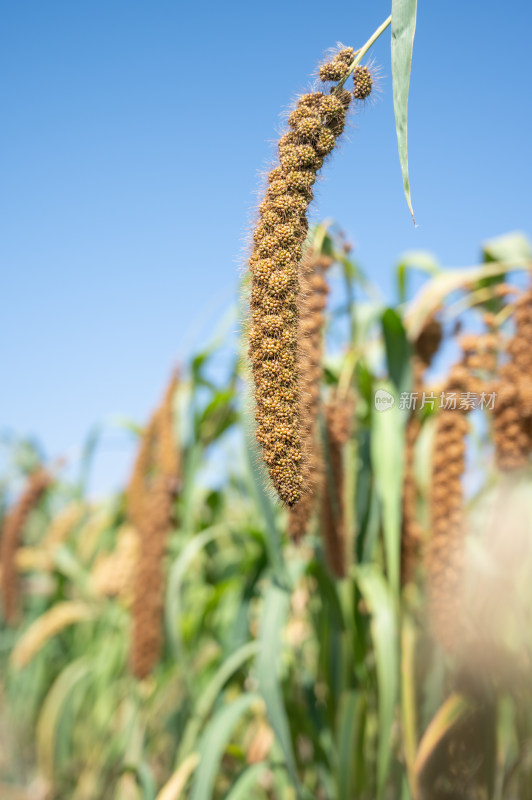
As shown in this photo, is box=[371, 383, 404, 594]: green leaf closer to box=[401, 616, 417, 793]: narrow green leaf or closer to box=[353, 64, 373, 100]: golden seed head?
box=[401, 616, 417, 793]: narrow green leaf

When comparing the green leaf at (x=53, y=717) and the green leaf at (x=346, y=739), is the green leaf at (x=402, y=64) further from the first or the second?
the green leaf at (x=53, y=717)

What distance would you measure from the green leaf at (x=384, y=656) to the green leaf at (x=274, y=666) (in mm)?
200

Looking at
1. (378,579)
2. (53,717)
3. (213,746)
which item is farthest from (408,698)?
(53,717)

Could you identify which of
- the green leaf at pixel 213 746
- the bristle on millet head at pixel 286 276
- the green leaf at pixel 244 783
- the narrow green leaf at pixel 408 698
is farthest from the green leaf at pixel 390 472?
the bristle on millet head at pixel 286 276

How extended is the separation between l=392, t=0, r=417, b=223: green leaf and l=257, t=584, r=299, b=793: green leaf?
1141 millimetres

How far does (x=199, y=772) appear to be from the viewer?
1.57 metres

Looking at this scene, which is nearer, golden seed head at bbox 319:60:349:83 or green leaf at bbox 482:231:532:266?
golden seed head at bbox 319:60:349:83

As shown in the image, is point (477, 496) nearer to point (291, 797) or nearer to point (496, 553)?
point (496, 553)

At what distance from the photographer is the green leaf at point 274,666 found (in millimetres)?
1434

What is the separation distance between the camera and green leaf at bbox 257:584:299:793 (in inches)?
56.4

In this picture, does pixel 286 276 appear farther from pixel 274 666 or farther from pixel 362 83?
pixel 274 666

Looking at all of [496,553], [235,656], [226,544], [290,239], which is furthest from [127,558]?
[290,239]

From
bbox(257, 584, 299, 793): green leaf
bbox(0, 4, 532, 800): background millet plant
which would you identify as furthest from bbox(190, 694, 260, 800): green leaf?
bbox(257, 584, 299, 793): green leaf

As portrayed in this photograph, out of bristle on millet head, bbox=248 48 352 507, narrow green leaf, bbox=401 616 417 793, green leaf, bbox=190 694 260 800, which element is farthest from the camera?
green leaf, bbox=190 694 260 800
